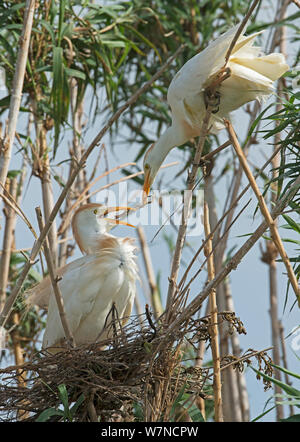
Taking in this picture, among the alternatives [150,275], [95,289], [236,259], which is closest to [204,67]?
[236,259]

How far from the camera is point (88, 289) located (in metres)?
3.50

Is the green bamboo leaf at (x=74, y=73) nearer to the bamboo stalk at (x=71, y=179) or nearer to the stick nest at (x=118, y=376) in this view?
the bamboo stalk at (x=71, y=179)

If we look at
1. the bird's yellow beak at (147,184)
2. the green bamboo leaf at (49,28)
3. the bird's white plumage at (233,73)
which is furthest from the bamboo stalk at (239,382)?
the bird's white plumage at (233,73)

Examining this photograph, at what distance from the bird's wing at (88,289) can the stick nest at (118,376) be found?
2.04 feet

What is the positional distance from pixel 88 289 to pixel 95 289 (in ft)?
0.11

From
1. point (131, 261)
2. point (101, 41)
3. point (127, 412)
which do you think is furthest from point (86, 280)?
point (101, 41)

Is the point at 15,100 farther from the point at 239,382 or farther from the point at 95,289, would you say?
the point at 239,382

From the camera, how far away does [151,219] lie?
3.47 meters

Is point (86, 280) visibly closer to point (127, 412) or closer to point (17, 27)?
point (127, 412)

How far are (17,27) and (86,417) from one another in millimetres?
2180

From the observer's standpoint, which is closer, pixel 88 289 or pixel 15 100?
pixel 15 100

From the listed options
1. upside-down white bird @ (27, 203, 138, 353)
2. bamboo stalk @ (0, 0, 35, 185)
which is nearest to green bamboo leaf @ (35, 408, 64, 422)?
upside-down white bird @ (27, 203, 138, 353)

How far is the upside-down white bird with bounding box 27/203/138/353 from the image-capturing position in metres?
3.49

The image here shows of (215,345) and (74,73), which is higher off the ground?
(74,73)
